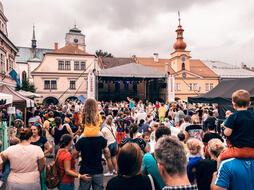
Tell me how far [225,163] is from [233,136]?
0.36 m

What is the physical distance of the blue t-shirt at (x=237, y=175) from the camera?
2.29m

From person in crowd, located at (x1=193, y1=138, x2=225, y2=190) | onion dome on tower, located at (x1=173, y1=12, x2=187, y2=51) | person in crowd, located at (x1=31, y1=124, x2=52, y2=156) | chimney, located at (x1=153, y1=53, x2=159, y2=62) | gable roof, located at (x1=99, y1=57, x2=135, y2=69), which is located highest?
onion dome on tower, located at (x1=173, y1=12, x2=187, y2=51)

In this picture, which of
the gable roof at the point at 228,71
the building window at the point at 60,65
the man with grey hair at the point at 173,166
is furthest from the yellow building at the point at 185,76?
the man with grey hair at the point at 173,166

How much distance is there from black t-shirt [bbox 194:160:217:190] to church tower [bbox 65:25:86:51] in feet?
238

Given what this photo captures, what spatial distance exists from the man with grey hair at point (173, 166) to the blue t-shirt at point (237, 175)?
2.78ft

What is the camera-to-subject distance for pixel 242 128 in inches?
93.4

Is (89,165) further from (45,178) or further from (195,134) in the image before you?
(195,134)

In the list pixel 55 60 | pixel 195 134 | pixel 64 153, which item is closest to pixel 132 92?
pixel 55 60

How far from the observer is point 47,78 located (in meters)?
31.7

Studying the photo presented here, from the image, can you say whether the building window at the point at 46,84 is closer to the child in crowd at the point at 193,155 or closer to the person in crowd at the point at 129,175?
the child in crowd at the point at 193,155

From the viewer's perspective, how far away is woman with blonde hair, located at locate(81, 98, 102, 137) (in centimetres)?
323

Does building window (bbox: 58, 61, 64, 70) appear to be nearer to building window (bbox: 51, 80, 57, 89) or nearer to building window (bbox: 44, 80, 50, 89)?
building window (bbox: 51, 80, 57, 89)

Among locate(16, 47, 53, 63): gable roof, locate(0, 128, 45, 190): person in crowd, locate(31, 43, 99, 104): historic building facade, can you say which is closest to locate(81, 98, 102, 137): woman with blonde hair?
locate(0, 128, 45, 190): person in crowd

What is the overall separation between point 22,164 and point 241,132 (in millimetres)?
3212
